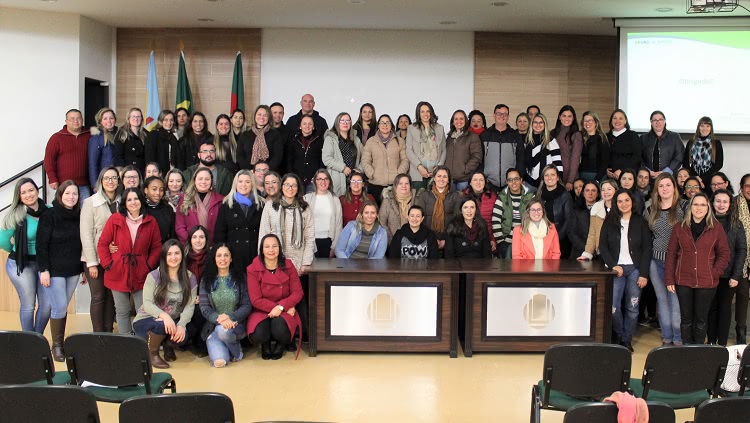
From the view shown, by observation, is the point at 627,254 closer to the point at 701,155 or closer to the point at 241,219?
the point at 701,155

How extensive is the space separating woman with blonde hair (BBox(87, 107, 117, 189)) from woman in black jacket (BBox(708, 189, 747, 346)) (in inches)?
223

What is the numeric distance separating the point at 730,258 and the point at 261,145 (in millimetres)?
4302

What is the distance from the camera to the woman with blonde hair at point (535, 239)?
7.15 metres

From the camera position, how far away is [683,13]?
930 centimetres

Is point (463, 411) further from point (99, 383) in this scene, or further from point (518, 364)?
point (99, 383)

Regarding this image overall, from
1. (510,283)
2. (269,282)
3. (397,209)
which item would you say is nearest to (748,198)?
(510,283)

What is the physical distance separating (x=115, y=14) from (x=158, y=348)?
199 inches

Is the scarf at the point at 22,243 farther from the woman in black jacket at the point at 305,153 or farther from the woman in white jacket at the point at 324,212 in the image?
the woman in black jacket at the point at 305,153

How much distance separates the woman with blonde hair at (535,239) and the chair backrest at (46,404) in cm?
449

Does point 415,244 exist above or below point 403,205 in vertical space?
below

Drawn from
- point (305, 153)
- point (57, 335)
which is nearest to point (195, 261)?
point (57, 335)

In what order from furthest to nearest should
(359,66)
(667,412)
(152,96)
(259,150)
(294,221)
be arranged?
1. (359,66)
2. (152,96)
3. (259,150)
4. (294,221)
5. (667,412)

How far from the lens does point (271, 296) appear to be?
A: 21.3 ft

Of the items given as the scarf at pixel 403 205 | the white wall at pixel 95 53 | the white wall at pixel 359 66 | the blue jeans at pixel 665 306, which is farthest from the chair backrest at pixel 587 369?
the white wall at pixel 95 53
